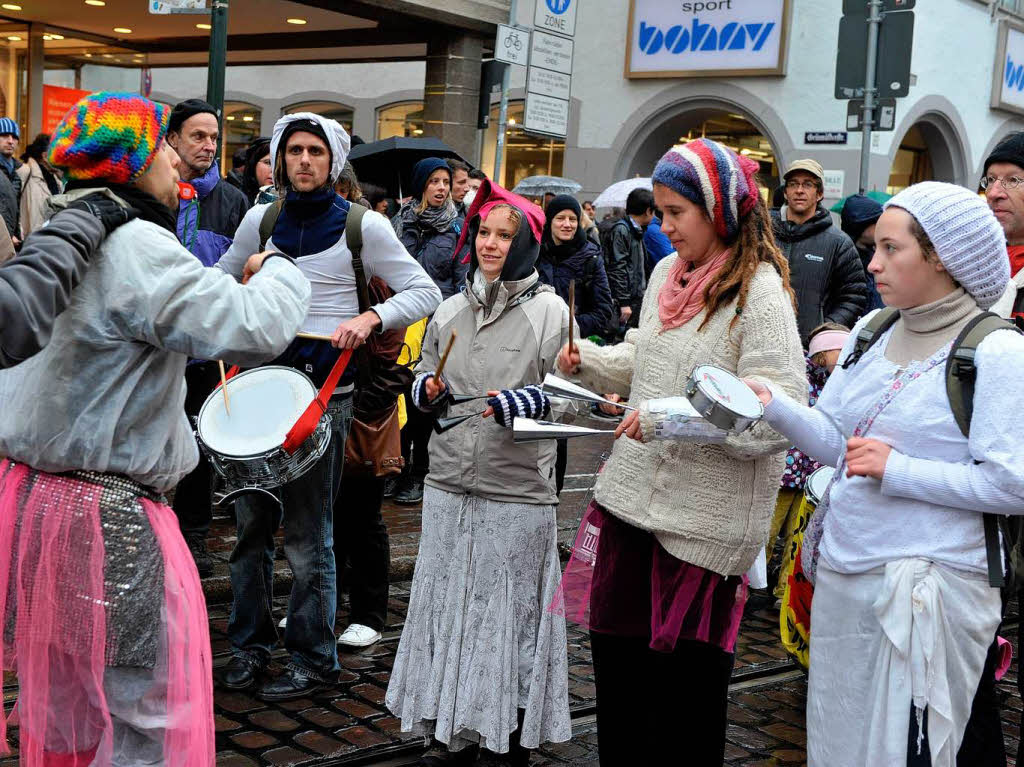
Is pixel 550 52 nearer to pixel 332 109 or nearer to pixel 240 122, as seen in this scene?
pixel 332 109

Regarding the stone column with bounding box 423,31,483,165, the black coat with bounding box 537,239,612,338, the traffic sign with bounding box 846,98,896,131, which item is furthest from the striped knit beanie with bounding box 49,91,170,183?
the stone column with bounding box 423,31,483,165

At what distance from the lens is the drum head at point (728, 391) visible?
9.57 feet

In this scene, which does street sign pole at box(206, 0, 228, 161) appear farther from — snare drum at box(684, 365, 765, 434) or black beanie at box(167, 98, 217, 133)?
snare drum at box(684, 365, 765, 434)

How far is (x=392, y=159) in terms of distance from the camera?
1024 centimetres

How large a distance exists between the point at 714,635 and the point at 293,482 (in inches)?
75.0

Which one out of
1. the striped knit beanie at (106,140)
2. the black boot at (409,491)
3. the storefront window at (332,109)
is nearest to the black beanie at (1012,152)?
the striped knit beanie at (106,140)

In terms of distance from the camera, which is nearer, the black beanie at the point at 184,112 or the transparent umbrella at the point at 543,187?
the black beanie at the point at 184,112

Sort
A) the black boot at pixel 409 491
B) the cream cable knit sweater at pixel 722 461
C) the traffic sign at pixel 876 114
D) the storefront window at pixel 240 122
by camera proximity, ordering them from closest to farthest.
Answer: the cream cable knit sweater at pixel 722 461 < the black boot at pixel 409 491 < the traffic sign at pixel 876 114 < the storefront window at pixel 240 122

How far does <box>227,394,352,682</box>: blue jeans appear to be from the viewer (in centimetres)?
479

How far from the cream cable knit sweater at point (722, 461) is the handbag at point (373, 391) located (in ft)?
5.31

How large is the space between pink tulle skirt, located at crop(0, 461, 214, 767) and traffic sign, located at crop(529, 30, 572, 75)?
949 cm

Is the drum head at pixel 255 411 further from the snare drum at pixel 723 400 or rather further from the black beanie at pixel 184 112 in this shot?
the black beanie at pixel 184 112

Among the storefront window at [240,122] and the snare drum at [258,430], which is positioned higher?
the storefront window at [240,122]

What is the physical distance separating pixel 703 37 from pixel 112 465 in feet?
61.4
